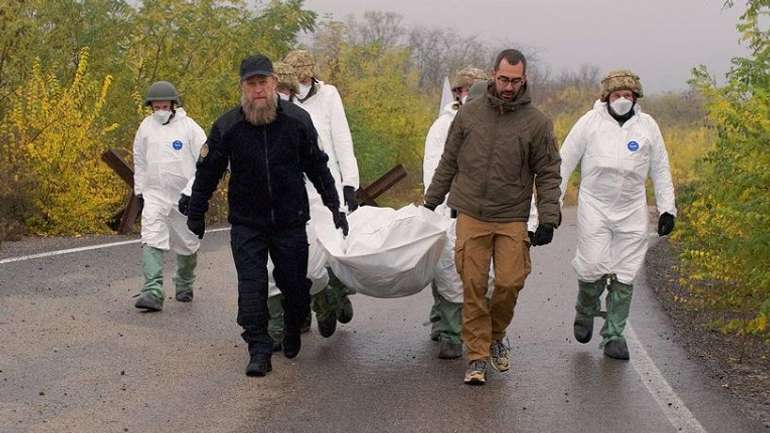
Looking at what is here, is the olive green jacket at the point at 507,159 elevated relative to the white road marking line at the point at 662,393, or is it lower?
elevated

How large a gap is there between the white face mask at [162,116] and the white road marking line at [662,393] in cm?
430

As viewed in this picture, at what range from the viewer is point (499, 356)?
343 inches

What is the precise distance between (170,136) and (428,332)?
2.86 metres

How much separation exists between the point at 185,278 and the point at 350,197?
103 inches

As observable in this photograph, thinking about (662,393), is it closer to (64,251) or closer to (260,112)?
(260,112)

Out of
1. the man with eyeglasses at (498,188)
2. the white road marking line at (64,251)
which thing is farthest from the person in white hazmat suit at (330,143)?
the white road marking line at (64,251)

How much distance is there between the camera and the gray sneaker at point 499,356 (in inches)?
342

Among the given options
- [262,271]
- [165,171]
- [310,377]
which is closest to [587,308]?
[310,377]

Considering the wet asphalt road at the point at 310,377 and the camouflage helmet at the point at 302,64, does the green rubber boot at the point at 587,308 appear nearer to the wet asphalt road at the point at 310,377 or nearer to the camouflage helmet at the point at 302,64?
the wet asphalt road at the point at 310,377

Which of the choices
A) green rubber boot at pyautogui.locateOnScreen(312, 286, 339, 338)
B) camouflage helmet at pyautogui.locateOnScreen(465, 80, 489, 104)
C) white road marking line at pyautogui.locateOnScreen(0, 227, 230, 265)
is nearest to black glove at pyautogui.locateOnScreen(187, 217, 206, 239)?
green rubber boot at pyautogui.locateOnScreen(312, 286, 339, 338)

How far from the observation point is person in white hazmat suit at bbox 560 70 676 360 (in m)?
9.49

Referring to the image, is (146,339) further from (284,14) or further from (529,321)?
(284,14)

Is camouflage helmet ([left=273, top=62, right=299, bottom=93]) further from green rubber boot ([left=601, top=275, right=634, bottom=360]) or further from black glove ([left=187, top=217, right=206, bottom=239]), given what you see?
green rubber boot ([left=601, top=275, right=634, bottom=360])

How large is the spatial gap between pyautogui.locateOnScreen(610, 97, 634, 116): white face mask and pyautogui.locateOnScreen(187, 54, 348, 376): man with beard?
7.30 feet
